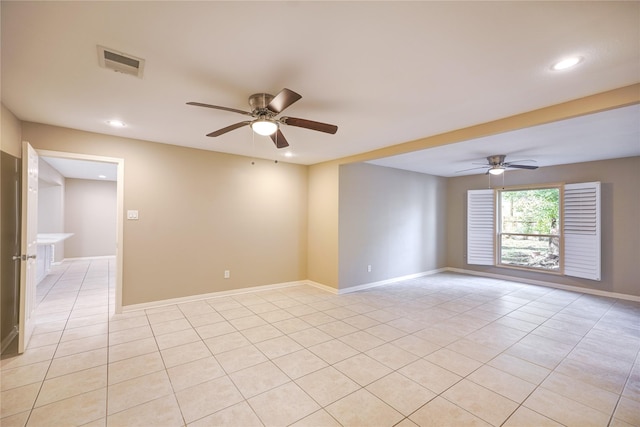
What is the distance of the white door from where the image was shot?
2732 millimetres

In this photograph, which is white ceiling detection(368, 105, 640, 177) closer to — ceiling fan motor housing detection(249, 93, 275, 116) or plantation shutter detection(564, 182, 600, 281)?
plantation shutter detection(564, 182, 600, 281)

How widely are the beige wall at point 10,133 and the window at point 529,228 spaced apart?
8390 millimetres

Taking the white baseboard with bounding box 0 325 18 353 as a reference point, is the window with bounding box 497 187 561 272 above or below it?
above

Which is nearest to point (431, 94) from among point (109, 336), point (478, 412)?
point (478, 412)

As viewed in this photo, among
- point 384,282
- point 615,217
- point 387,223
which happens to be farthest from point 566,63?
point 615,217

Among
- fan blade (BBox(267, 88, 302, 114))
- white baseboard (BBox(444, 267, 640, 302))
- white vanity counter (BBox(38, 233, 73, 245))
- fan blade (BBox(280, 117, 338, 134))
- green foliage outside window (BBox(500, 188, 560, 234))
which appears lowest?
white baseboard (BBox(444, 267, 640, 302))

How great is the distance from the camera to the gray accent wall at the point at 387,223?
524 centimetres

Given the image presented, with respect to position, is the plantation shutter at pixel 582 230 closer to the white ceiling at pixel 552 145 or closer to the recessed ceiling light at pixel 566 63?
the white ceiling at pixel 552 145

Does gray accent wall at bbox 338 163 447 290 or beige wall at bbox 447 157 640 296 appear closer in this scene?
beige wall at bbox 447 157 640 296

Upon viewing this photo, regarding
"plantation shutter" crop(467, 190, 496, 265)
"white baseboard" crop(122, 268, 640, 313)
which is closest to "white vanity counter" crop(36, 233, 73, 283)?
"white baseboard" crop(122, 268, 640, 313)

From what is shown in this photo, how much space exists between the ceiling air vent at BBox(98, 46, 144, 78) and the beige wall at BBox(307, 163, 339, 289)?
11.5 feet

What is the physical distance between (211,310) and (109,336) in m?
1.22

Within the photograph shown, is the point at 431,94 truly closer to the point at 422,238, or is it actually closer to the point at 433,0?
the point at 433,0

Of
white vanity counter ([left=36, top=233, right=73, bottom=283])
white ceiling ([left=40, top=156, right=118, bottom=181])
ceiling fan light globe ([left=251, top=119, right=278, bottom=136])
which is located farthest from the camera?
white ceiling ([left=40, top=156, right=118, bottom=181])
